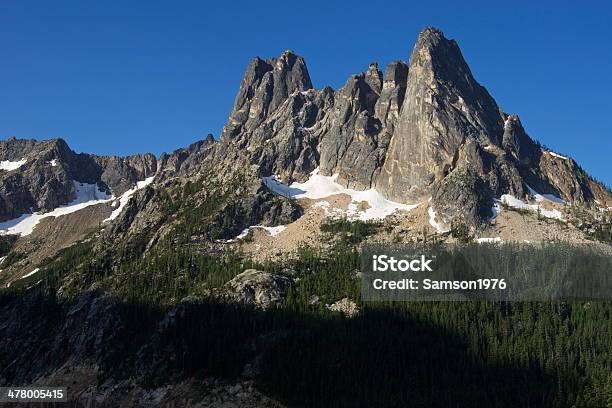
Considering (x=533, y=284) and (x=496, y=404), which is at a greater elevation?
(x=533, y=284)

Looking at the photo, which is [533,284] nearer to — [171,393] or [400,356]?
[400,356]

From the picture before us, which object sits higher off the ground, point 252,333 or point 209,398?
point 252,333

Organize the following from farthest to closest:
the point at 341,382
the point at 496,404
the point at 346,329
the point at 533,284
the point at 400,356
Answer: the point at 533,284 < the point at 346,329 < the point at 400,356 < the point at 341,382 < the point at 496,404

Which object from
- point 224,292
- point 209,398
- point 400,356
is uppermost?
point 224,292

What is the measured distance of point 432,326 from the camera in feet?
571

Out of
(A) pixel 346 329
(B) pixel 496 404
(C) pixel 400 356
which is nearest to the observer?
(B) pixel 496 404

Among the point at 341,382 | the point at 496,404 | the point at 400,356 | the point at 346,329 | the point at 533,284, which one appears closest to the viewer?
the point at 496,404

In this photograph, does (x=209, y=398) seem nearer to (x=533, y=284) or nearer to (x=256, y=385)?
(x=256, y=385)

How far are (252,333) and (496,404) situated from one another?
66.7 m

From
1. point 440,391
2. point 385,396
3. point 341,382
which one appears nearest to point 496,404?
point 440,391

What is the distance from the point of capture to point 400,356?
6309 inches

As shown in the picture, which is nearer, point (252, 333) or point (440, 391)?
point (440, 391)

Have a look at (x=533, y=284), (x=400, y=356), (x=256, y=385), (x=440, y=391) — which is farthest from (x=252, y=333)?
(x=533, y=284)

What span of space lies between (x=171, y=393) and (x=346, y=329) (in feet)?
156
